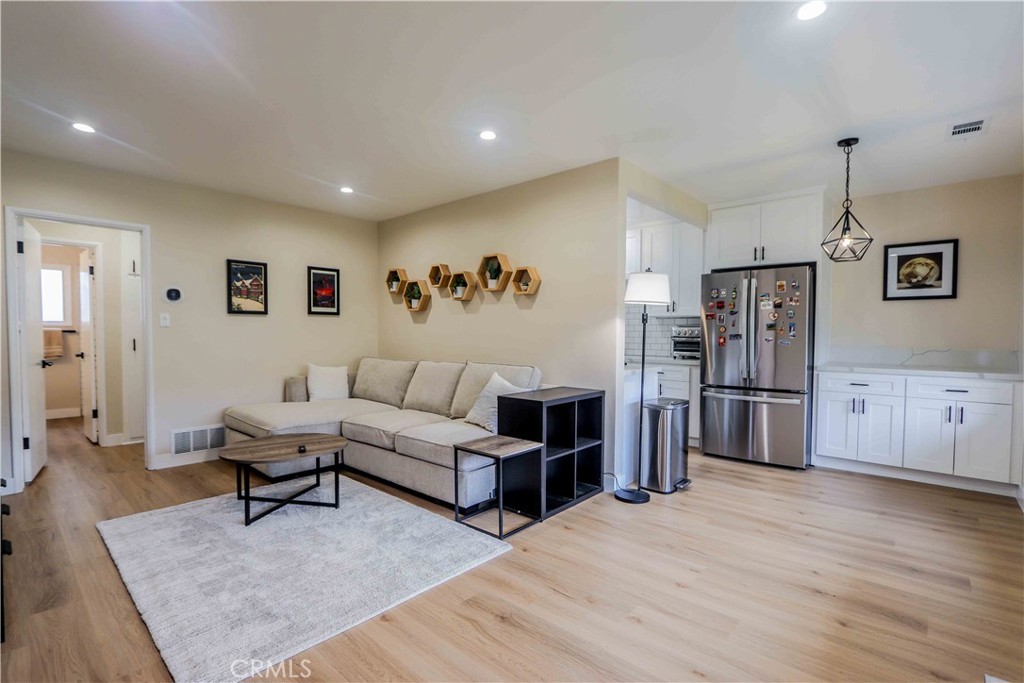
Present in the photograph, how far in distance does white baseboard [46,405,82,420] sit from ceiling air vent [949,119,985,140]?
31.9 ft

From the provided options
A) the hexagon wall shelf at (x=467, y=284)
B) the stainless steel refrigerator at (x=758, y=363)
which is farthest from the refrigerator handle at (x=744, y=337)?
the hexagon wall shelf at (x=467, y=284)

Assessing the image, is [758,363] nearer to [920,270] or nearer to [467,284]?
[920,270]

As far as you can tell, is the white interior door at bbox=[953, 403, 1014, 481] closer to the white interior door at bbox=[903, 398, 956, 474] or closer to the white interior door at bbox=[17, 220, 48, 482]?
the white interior door at bbox=[903, 398, 956, 474]

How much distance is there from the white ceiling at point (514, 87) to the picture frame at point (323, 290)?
4.63 ft

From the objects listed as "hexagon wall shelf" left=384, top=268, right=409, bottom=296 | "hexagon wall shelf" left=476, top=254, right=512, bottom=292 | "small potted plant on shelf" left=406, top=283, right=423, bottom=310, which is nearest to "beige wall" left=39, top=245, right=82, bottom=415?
"hexagon wall shelf" left=384, top=268, right=409, bottom=296

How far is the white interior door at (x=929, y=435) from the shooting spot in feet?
12.1

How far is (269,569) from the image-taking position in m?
2.39

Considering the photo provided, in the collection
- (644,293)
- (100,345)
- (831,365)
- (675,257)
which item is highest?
(675,257)

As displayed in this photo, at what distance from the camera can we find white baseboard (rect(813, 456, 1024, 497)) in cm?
360

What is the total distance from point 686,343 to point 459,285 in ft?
8.62

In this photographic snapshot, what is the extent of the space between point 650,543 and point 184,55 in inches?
138

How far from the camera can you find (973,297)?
408 cm

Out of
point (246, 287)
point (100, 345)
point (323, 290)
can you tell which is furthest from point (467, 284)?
point (100, 345)

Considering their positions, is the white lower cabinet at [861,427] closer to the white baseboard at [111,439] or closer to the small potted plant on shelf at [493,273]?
the small potted plant on shelf at [493,273]
